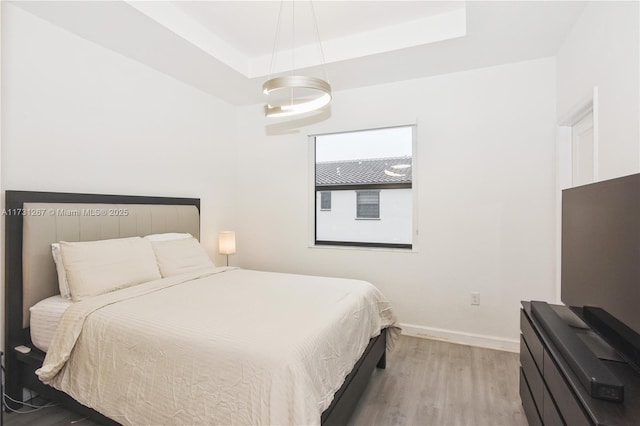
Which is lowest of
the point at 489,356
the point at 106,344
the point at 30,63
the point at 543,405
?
the point at 489,356

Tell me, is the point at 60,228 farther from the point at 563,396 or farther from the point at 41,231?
the point at 563,396

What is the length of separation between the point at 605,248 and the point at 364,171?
2.54 meters

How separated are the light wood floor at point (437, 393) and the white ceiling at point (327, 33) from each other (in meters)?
2.69

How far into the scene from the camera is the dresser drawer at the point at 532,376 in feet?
5.18

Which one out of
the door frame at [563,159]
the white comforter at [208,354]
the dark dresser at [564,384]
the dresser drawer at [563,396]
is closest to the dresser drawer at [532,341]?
the dark dresser at [564,384]

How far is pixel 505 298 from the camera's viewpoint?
3.03 meters

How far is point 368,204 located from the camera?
3.73 metres

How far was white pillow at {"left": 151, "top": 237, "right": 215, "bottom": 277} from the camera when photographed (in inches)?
106

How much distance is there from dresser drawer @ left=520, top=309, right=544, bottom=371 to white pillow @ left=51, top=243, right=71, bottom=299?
9.29ft

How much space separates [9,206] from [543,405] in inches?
129

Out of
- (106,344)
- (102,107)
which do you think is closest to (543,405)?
(106,344)

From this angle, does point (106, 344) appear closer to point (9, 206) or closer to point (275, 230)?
point (9, 206)

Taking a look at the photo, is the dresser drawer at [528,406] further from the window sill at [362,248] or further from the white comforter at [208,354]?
the window sill at [362,248]

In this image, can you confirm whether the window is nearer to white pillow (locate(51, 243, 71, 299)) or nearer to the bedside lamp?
the bedside lamp
